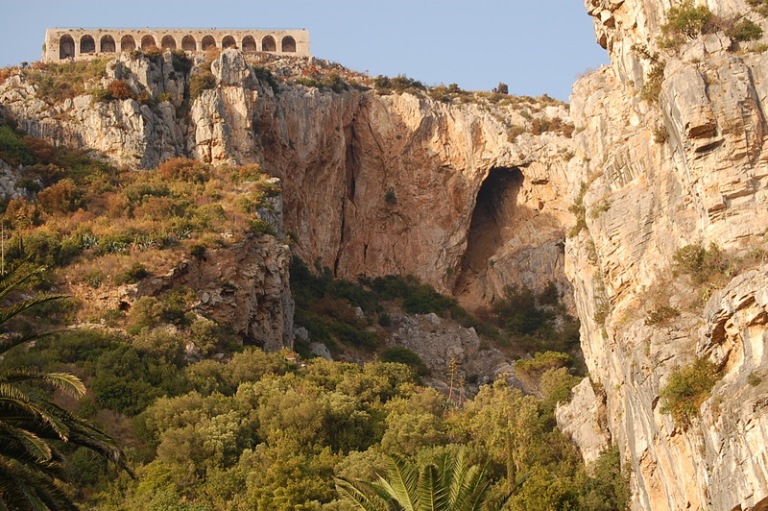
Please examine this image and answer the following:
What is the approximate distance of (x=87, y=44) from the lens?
77250mm

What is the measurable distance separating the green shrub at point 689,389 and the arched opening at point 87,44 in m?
55.7

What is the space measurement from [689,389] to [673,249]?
244 inches

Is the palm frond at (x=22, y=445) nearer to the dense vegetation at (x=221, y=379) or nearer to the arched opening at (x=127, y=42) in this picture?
the dense vegetation at (x=221, y=379)

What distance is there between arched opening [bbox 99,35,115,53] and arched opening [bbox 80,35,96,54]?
0.55 m

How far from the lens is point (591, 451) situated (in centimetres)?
3962

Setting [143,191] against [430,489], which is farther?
[143,191]

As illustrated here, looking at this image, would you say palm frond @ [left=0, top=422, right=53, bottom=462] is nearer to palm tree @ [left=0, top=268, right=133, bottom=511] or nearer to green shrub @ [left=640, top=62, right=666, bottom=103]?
palm tree @ [left=0, top=268, right=133, bottom=511]

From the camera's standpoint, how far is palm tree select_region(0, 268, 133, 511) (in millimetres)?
20047

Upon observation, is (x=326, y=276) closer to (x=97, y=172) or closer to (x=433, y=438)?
(x=97, y=172)

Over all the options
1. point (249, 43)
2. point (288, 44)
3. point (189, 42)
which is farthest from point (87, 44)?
point (288, 44)

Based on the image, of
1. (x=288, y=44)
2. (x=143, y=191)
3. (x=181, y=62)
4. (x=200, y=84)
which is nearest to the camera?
(x=143, y=191)

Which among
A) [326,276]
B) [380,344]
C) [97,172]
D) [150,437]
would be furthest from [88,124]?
[150,437]

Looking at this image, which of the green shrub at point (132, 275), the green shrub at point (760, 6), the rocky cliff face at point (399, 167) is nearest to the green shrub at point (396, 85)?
the rocky cliff face at point (399, 167)

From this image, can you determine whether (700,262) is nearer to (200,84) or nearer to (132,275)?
(132,275)
